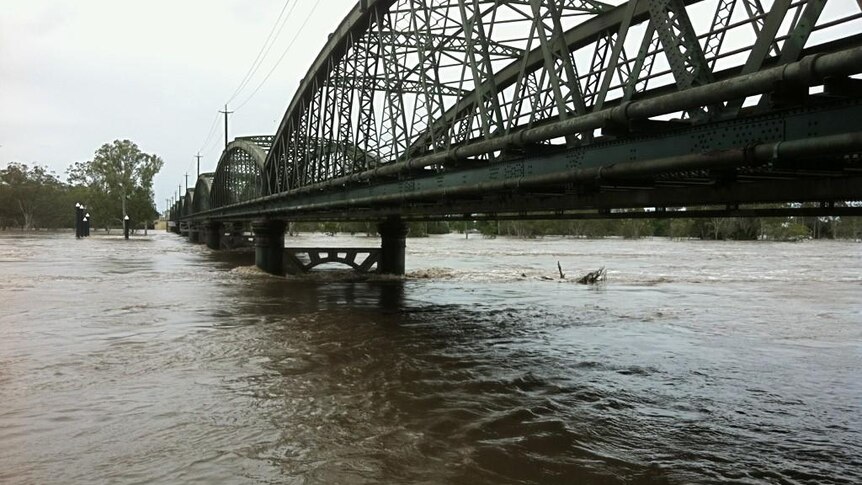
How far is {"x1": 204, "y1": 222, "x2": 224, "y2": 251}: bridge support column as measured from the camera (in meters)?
75.4

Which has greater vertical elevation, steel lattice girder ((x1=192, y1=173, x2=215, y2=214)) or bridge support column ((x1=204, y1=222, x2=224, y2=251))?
steel lattice girder ((x1=192, y1=173, x2=215, y2=214))

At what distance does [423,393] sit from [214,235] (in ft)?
233

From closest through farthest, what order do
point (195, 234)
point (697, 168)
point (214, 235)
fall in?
point (697, 168), point (214, 235), point (195, 234)

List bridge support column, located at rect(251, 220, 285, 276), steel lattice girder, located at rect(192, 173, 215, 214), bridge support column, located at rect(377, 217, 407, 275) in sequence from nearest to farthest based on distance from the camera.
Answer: bridge support column, located at rect(377, 217, 407, 275), bridge support column, located at rect(251, 220, 285, 276), steel lattice girder, located at rect(192, 173, 215, 214)

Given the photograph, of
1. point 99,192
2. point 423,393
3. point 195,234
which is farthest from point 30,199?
point 423,393

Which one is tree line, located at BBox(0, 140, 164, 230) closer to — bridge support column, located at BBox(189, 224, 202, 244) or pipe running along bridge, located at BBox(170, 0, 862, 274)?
bridge support column, located at BBox(189, 224, 202, 244)

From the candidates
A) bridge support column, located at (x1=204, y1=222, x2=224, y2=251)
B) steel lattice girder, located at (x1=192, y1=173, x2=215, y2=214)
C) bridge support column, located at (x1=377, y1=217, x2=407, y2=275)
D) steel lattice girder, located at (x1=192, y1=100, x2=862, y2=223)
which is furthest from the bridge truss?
steel lattice girder, located at (x1=192, y1=173, x2=215, y2=214)

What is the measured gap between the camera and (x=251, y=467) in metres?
6.73

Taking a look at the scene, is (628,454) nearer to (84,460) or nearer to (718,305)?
(84,460)

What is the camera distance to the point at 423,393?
33.1 feet

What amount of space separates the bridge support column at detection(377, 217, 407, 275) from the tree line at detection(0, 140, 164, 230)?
108 meters

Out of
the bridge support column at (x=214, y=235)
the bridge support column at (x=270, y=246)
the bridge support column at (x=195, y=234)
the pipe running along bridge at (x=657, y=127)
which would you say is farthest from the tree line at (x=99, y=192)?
the pipe running along bridge at (x=657, y=127)

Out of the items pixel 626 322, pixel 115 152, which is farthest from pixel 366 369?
pixel 115 152

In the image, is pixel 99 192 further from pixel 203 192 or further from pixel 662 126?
pixel 662 126
